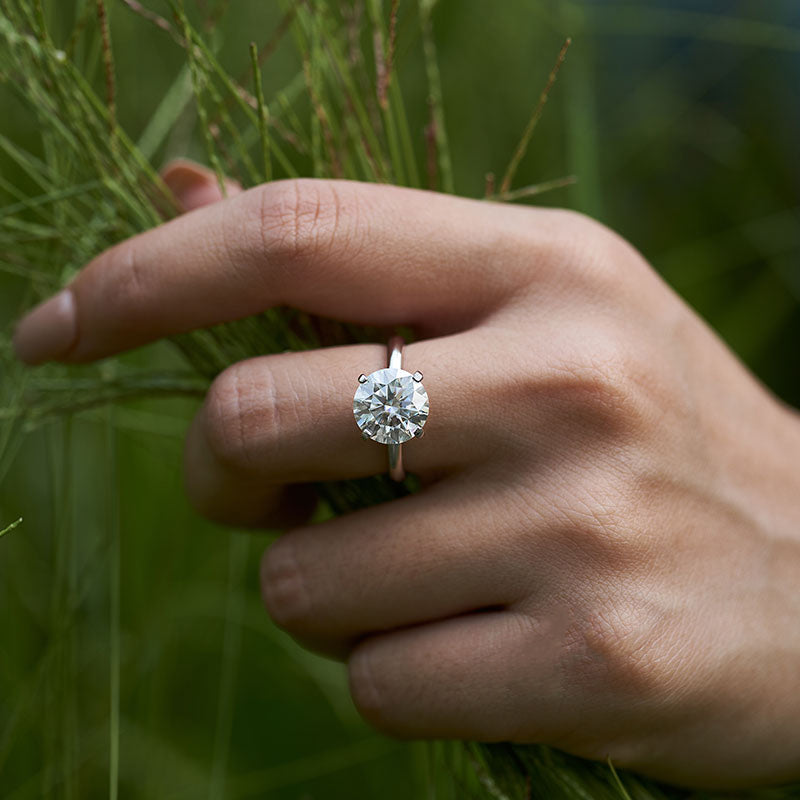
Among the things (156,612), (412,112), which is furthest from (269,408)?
(412,112)

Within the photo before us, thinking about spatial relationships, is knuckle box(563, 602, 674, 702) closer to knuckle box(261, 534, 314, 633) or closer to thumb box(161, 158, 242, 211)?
knuckle box(261, 534, 314, 633)

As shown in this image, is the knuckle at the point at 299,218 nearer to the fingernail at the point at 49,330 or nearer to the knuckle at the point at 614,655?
the fingernail at the point at 49,330

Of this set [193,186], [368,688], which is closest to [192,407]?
[193,186]

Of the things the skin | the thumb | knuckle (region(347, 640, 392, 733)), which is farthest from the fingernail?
knuckle (region(347, 640, 392, 733))

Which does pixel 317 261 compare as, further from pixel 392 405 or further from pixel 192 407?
pixel 192 407

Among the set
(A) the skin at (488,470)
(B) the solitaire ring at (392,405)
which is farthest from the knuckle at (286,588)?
(B) the solitaire ring at (392,405)

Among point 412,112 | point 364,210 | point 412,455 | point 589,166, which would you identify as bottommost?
point 412,455

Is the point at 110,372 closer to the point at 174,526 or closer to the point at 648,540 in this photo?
the point at 174,526

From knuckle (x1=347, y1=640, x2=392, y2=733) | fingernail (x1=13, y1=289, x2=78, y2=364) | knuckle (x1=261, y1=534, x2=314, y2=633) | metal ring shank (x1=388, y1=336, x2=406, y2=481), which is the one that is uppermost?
fingernail (x1=13, y1=289, x2=78, y2=364)
